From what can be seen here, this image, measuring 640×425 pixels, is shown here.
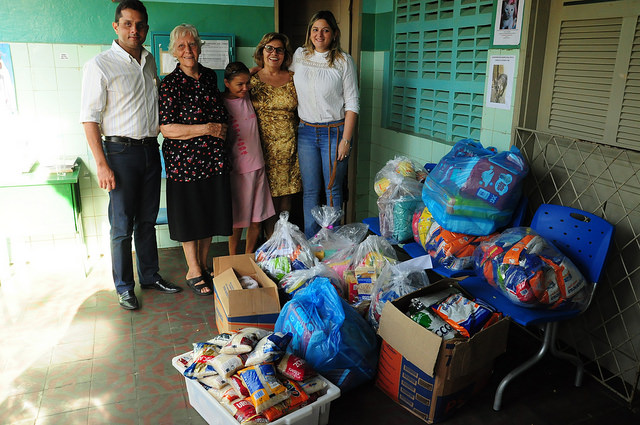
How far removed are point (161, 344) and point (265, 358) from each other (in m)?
1.01

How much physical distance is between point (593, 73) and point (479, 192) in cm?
83

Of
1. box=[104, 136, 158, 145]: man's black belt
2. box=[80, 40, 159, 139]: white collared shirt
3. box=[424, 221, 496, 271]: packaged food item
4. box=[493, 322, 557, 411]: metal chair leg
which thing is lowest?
box=[493, 322, 557, 411]: metal chair leg

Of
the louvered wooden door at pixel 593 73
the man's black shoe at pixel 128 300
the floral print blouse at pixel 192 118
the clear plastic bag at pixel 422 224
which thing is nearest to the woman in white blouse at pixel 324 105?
the floral print blouse at pixel 192 118

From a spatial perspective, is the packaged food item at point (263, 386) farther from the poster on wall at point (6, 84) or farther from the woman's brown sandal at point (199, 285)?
the poster on wall at point (6, 84)

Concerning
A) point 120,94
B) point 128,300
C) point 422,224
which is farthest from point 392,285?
point 120,94

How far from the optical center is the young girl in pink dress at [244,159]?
10.7ft

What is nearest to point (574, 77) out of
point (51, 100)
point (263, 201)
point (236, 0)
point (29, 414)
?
point (263, 201)

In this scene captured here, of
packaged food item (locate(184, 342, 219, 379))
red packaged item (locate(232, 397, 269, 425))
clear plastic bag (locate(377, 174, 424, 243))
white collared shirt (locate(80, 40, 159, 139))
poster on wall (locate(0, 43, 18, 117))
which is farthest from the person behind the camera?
poster on wall (locate(0, 43, 18, 117))

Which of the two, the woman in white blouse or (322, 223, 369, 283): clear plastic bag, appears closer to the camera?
(322, 223, 369, 283): clear plastic bag

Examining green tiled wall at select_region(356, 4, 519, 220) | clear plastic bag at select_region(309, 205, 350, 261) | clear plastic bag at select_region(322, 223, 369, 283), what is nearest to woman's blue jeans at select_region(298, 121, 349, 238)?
clear plastic bag at select_region(309, 205, 350, 261)

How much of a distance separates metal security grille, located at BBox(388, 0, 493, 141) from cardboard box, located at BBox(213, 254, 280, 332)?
167cm

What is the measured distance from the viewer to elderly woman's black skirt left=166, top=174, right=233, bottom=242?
3242 millimetres

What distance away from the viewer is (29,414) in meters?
2.32

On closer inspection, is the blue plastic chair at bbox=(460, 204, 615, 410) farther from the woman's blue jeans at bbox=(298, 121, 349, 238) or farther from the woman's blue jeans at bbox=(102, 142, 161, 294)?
the woman's blue jeans at bbox=(102, 142, 161, 294)
